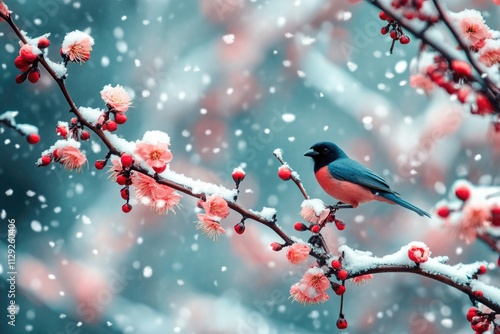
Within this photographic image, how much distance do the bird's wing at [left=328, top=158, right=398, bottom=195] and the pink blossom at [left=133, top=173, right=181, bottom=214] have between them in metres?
0.45

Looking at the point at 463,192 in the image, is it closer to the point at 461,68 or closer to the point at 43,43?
the point at 461,68

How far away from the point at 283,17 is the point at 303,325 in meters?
1.17

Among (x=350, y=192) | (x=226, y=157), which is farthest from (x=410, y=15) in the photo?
(x=226, y=157)

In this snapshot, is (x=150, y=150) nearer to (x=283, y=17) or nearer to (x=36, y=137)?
(x=36, y=137)

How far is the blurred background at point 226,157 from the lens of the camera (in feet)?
5.89

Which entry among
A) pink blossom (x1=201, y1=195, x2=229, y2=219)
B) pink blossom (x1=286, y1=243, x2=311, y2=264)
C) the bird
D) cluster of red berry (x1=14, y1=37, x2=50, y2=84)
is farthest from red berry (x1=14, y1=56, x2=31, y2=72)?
the bird

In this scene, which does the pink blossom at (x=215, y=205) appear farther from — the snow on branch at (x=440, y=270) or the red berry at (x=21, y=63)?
the red berry at (x=21, y=63)

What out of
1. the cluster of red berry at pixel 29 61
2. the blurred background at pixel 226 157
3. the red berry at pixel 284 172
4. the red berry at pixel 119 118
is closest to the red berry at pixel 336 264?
the red berry at pixel 284 172

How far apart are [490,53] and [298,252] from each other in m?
0.35

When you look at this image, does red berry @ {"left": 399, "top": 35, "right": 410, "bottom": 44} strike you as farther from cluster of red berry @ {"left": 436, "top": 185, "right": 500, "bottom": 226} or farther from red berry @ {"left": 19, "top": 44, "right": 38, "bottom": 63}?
red berry @ {"left": 19, "top": 44, "right": 38, "bottom": 63}

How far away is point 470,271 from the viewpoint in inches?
25.7

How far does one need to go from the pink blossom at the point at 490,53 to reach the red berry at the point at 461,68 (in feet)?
0.54

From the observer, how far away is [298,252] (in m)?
0.69

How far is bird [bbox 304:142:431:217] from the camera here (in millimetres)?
1022
